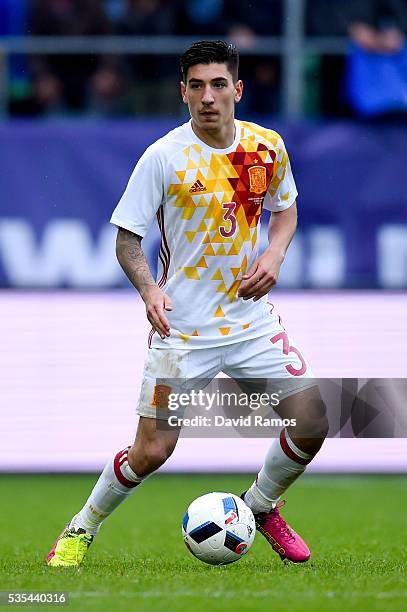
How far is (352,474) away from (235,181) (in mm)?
6129

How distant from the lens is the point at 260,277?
6.38 meters

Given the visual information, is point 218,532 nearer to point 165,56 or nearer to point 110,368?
point 110,368

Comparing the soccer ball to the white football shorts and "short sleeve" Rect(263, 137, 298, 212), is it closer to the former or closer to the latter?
the white football shorts

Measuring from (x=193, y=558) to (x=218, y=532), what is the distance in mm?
761

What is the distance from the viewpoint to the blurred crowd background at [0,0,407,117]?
12922 millimetres

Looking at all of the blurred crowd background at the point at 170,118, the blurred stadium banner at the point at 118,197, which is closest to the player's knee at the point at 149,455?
the blurred crowd background at the point at 170,118

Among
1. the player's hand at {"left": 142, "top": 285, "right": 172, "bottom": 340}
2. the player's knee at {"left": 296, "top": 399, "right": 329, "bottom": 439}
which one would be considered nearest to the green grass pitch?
the player's knee at {"left": 296, "top": 399, "right": 329, "bottom": 439}

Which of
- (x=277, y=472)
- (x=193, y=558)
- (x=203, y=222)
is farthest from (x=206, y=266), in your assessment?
(x=193, y=558)

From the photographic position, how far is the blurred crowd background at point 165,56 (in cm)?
1292

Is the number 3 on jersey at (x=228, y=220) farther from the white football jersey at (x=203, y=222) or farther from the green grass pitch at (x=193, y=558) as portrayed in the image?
the green grass pitch at (x=193, y=558)

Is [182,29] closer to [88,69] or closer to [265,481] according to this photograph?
[88,69]

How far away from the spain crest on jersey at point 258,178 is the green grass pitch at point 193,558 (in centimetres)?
175

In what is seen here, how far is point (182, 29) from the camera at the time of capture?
13.2 m

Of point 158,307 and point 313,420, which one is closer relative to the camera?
point 158,307
